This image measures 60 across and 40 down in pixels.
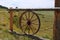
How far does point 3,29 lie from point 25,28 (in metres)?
1.47

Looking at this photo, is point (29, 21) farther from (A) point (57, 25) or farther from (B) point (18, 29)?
(A) point (57, 25)

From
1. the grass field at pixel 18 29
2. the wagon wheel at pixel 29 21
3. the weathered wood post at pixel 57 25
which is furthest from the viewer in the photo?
the grass field at pixel 18 29

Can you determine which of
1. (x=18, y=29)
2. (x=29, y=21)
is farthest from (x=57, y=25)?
(x=18, y=29)

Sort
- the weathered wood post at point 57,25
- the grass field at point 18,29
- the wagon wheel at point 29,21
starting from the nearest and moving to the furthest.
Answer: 1. the weathered wood post at point 57,25
2. the wagon wheel at point 29,21
3. the grass field at point 18,29

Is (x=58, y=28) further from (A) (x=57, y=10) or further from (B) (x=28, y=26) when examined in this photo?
(B) (x=28, y=26)

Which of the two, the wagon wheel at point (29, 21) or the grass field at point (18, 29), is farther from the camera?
the grass field at point (18, 29)

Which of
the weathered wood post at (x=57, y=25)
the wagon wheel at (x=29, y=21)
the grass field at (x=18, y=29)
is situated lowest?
the grass field at (x=18, y=29)

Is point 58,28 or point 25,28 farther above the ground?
point 58,28

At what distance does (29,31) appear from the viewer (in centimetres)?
723

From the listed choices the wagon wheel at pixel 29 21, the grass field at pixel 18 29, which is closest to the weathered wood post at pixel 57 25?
the wagon wheel at pixel 29 21

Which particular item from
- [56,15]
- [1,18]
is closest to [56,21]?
[56,15]

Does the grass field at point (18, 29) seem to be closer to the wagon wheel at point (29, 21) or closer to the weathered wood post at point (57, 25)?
the wagon wheel at point (29, 21)

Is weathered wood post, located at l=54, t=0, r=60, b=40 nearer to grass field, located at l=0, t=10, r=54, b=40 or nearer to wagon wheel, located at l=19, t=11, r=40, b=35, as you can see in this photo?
wagon wheel, located at l=19, t=11, r=40, b=35

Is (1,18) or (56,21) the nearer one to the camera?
(56,21)
